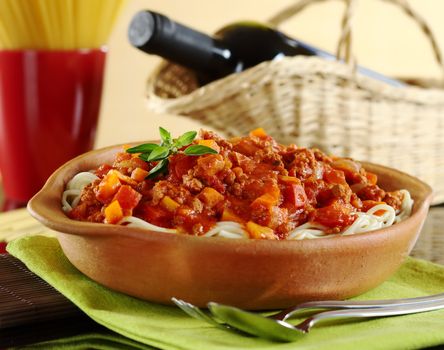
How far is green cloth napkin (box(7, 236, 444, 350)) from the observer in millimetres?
1604

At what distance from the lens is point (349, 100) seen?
10.3 ft

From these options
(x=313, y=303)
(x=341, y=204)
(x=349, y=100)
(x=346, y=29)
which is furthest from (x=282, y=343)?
(x=346, y=29)

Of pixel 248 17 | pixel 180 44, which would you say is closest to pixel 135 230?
pixel 180 44

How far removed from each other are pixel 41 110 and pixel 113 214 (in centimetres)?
173

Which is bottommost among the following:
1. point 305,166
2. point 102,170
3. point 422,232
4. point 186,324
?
point 422,232

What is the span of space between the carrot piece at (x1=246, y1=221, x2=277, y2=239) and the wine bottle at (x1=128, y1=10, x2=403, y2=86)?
1.33m

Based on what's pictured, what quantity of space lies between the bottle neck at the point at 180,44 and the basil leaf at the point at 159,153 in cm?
111

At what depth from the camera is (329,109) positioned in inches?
123

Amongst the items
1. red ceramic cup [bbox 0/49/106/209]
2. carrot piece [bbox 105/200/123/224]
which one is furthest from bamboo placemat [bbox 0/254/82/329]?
red ceramic cup [bbox 0/49/106/209]

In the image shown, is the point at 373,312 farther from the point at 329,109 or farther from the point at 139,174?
the point at 329,109

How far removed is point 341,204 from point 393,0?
2.03 metres

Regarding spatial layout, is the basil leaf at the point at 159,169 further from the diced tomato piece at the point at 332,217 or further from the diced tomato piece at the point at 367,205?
the diced tomato piece at the point at 367,205

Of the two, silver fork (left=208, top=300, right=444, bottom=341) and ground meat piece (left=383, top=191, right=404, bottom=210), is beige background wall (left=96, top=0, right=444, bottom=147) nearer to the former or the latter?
ground meat piece (left=383, top=191, right=404, bottom=210)

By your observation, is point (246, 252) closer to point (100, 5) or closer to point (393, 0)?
point (100, 5)
